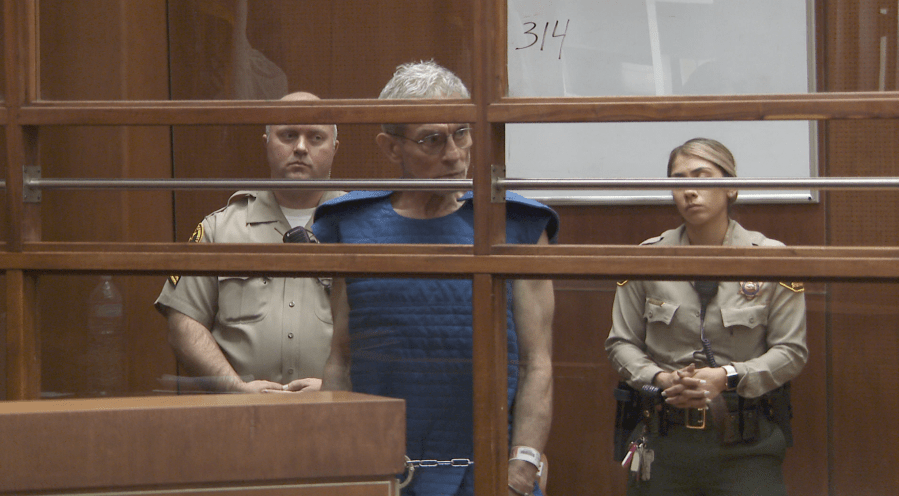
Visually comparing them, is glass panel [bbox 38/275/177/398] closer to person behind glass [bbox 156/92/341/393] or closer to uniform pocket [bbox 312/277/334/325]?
person behind glass [bbox 156/92/341/393]

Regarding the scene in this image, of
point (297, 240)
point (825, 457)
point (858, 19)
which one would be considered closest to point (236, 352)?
point (297, 240)

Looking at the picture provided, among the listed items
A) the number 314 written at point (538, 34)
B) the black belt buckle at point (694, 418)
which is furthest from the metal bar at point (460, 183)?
the black belt buckle at point (694, 418)

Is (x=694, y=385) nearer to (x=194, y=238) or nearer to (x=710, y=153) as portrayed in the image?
(x=710, y=153)

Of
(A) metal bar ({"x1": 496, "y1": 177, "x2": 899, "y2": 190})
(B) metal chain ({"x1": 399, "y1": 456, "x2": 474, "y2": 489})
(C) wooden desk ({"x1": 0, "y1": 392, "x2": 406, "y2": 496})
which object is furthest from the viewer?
(B) metal chain ({"x1": 399, "y1": 456, "x2": 474, "y2": 489})

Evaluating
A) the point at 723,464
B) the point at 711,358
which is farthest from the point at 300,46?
the point at 723,464

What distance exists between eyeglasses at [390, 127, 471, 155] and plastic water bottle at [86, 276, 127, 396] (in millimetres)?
551

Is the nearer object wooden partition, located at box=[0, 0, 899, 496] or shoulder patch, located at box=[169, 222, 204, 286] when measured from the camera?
wooden partition, located at box=[0, 0, 899, 496]

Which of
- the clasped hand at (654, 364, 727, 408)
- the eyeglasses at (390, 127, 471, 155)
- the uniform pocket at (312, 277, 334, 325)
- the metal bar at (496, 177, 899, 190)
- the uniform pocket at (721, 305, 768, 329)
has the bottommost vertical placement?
the clasped hand at (654, 364, 727, 408)

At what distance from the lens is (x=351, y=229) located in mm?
1382

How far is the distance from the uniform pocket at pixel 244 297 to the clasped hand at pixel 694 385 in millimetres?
636

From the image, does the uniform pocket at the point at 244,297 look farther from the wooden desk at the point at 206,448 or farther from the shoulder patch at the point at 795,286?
the shoulder patch at the point at 795,286

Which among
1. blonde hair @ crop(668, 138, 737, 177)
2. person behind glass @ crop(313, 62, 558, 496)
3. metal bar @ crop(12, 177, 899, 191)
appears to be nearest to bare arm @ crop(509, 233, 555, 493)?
person behind glass @ crop(313, 62, 558, 496)

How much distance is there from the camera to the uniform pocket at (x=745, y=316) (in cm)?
129

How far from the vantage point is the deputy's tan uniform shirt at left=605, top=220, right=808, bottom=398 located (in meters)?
1.29
